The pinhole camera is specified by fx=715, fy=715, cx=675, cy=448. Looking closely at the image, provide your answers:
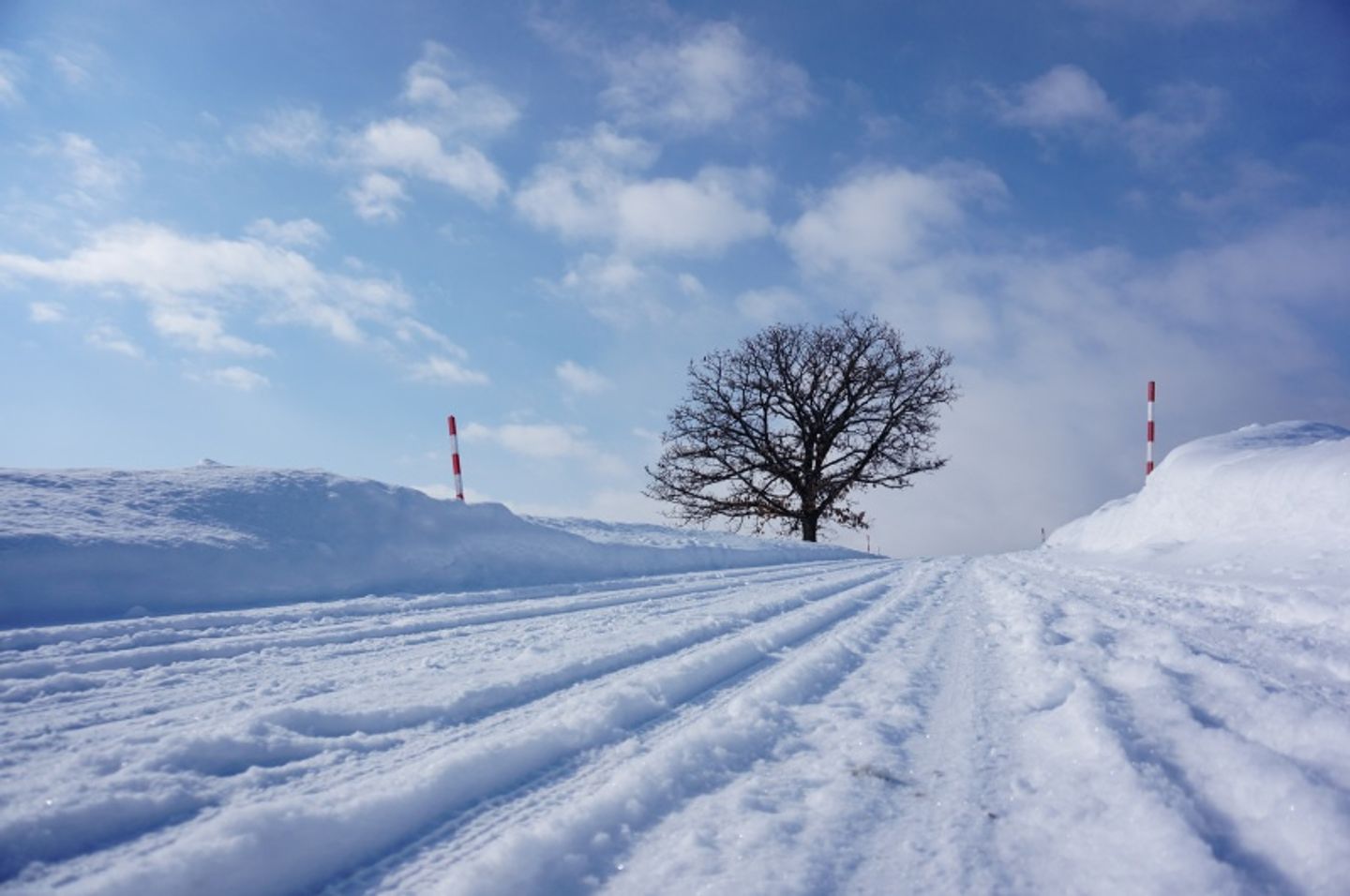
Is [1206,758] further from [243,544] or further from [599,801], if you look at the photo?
[243,544]

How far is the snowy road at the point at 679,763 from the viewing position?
4.32ft

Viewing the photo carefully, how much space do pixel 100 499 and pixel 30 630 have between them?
2.21 metres

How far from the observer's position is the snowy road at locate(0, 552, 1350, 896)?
1.32m

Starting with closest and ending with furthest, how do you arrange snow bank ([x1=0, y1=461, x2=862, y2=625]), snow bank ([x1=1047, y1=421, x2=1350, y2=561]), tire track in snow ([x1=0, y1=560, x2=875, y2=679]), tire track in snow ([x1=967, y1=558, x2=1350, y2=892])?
tire track in snow ([x1=967, y1=558, x2=1350, y2=892]) < tire track in snow ([x1=0, y1=560, x2=875, y2=679]) < snow bank ([x1=0, y1=461, x2=862, y2=625]) < snow bank ([x1=1047, y1=421, x2=1350, y2=561])

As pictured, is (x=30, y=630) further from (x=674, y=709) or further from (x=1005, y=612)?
(x=1005, y=612)

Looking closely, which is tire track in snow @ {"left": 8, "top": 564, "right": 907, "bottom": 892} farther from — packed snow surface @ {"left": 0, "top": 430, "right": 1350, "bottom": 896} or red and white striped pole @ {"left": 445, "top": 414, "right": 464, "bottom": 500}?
red and white striped pole @ {"left": 445, "top": 414, "right": 464, "bottom": 500}

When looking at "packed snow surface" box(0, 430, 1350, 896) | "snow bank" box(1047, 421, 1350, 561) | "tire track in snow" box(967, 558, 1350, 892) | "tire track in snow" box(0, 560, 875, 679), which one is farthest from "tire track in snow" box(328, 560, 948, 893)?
"snow bank" box(1047, 421, 1350, 561)

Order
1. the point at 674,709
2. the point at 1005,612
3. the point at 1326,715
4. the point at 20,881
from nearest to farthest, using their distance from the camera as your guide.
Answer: the point at 20,881
the point at 1326,715
the point at 674,709
the point at 1005,612

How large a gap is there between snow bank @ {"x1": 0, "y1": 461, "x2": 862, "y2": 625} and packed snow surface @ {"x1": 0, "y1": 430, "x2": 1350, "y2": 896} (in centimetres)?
88

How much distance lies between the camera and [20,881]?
4.18 feet

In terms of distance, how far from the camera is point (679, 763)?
5.86 feet

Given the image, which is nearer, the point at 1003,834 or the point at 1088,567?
the point at 1003,834

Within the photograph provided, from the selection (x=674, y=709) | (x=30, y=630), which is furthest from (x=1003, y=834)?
(x=30, y=630)

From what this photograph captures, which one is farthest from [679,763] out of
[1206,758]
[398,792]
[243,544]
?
[243,544]
